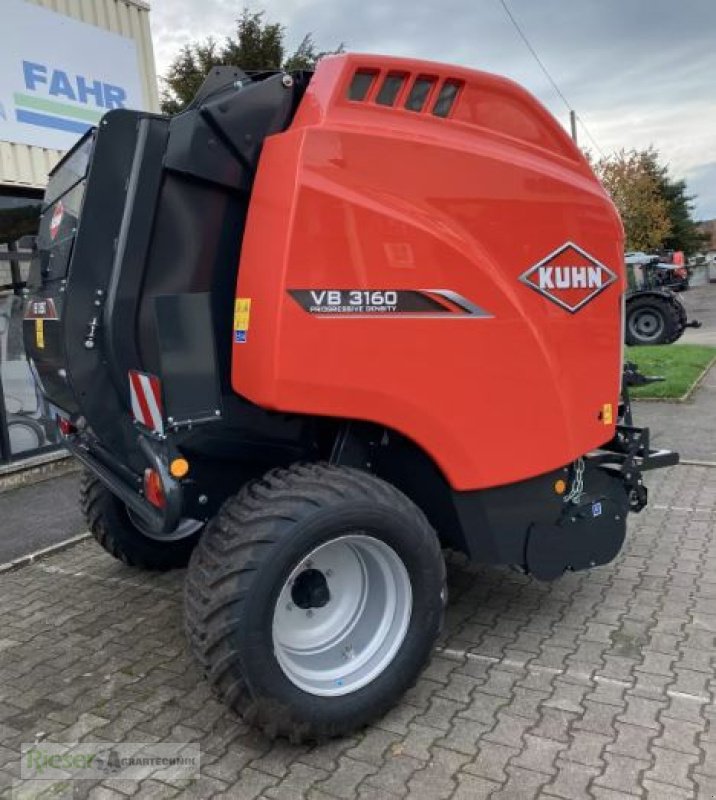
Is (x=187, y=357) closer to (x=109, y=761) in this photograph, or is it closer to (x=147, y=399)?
(x=147, y=399)

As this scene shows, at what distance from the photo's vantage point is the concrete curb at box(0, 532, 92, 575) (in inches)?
195

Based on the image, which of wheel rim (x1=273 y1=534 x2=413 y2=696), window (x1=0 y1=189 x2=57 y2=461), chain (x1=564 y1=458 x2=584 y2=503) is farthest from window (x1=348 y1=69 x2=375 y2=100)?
window (x1=0 y1=189 x2=57 y2=461)

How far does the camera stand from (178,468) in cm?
276

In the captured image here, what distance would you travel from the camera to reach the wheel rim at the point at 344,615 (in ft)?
9.39

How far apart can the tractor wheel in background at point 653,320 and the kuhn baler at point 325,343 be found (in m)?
12.1

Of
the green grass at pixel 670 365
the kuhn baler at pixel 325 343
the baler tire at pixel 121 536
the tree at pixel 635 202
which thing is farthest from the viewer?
the tree at pixel 635 202

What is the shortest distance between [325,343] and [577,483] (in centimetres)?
155

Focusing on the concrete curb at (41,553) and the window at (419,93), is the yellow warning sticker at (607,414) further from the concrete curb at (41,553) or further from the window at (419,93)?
the concrete curb at (41,553)

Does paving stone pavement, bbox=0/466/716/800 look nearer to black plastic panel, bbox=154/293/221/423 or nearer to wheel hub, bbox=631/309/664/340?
black plastic panel, bbox=154/293/221/423

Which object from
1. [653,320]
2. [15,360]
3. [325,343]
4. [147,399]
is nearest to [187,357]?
[147,399]

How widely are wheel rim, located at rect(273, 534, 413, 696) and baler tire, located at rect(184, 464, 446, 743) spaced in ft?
0.07

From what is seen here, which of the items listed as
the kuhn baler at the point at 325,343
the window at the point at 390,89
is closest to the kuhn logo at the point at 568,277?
the kuhn baler at the point at 325,343

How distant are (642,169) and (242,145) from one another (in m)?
38.4

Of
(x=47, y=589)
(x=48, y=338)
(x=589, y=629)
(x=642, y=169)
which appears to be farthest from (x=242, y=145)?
(x=642, y=169)
